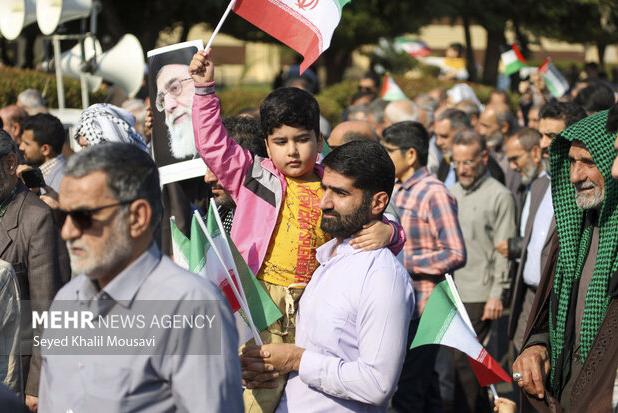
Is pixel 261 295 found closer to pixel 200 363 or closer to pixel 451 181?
pixel 200 363

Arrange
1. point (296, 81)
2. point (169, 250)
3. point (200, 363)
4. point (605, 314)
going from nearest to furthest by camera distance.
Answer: point (200, 363), point (605, 314), point (169, 250), point (296, 81)

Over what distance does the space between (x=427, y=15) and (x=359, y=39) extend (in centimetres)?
207

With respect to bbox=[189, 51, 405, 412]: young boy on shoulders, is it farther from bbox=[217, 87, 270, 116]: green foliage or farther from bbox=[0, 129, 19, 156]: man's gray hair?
bbox=[217, 87, 270, 116]: green foliage

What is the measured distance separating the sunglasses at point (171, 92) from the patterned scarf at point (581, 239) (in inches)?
79.4

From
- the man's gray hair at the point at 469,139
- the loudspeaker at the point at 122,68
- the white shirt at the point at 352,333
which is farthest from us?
the loudspeaker at the point at 122,68

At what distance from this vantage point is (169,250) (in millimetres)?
7199

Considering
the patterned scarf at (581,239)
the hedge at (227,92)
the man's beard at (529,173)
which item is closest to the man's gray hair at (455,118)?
the man's beard at (529,173)

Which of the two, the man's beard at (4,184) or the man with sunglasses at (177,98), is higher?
the man with sunglasses at (177,98)

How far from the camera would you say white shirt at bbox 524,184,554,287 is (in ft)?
25.0

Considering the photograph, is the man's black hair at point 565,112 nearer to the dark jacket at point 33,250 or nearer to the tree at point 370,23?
the dark jacket at point 33,250

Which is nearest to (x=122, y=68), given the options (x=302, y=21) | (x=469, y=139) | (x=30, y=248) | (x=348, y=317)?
(x=469, y=139)

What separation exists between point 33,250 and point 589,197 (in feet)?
8.15

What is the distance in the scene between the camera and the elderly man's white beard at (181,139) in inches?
245

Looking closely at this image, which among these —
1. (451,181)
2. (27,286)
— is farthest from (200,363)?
(451,181)
